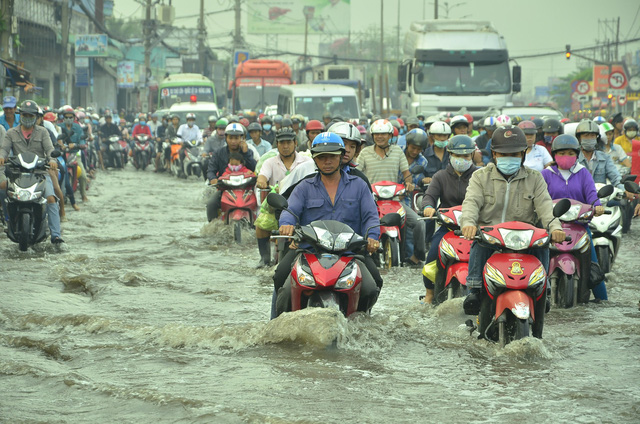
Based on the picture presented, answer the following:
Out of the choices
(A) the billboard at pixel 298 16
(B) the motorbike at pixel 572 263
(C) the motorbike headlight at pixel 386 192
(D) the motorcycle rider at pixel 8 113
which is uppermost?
(A) the billboard at pixel 298 16

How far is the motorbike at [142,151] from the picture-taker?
31.1 m

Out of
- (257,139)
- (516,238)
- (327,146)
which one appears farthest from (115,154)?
(516,238)

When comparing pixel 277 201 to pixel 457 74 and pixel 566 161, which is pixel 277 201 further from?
pixel 457 74

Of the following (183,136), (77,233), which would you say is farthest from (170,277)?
(183,136)

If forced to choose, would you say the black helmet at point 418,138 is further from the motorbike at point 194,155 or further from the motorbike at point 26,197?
the motorbike at point 194,155

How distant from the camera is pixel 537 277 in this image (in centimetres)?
658

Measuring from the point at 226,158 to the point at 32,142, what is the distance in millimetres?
2420

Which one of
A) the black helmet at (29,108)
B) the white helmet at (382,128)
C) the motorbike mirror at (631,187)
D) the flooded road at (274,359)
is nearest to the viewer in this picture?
the flooded road at (274,359)

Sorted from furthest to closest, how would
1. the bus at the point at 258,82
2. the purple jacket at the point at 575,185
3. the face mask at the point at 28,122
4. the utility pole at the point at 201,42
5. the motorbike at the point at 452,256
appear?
the utility pole at the point at 201,42
the bus at the point at 258,82
the face mask at the point at 28,122
the purple jacket at the point at 575,185
the motorbike at the point at 452,256

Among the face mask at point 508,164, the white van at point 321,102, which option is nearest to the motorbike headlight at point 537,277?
the face mask at point 508,164

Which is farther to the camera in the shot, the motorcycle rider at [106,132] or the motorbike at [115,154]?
the motorbike at [115,154]

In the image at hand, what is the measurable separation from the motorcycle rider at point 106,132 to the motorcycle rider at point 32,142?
18214 mm

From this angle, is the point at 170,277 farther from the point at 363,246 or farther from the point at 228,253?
the point at 363,246

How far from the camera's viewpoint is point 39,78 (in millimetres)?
43125
